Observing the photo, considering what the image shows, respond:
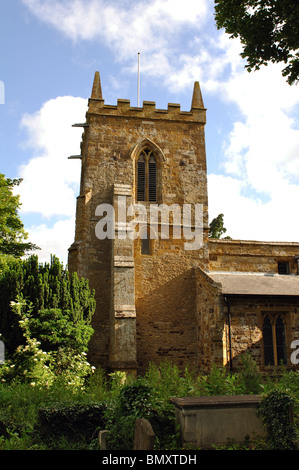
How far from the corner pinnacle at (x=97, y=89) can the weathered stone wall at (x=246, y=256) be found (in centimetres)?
853

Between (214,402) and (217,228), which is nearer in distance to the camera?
(214,402)

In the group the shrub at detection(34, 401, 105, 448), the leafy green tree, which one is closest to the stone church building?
the leafy green tree

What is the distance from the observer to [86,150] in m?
18.4

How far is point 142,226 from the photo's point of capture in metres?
17.3

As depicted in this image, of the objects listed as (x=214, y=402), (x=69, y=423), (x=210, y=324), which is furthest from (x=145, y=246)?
(x=214, y=402)

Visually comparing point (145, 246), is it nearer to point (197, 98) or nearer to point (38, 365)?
point (38, 365)

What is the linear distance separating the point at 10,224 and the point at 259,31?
15.9 meters

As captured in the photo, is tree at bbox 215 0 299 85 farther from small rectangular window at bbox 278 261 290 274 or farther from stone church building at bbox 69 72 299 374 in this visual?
small rectangular window at bbox 278 261 290 274

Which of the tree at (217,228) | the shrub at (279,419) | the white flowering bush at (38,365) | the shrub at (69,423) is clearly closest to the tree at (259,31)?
the shrub at (279,419)

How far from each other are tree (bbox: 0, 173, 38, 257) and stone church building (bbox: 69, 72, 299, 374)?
389 cm

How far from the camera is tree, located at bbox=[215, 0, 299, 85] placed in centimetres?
839

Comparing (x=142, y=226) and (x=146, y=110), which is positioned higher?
(x=146, y=110)

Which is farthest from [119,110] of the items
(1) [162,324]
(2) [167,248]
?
(1) [162,324]
